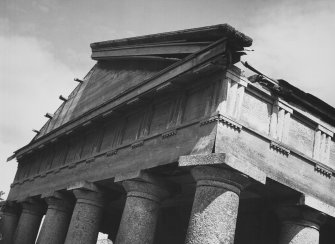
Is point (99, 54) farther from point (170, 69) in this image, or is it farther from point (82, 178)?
point (170, 69)

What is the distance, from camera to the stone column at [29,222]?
52.7 feet

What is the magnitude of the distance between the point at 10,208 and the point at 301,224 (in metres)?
15.9

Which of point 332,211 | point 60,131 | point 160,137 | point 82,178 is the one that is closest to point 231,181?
point 160,137

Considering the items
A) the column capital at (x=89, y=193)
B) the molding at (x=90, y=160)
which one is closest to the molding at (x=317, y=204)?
the column capital at (x=89, y=193)

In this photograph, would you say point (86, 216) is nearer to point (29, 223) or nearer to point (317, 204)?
point (317, 204)

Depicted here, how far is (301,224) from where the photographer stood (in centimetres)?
845

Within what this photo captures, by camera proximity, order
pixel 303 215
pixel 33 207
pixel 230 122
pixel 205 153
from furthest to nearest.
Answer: pixel 33 207
pixel 303 215
pixel 230 122
pixel 205 153

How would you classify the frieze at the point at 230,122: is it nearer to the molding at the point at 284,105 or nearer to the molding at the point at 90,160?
the molding at the point at 284,105

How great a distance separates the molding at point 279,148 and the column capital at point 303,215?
1.26m

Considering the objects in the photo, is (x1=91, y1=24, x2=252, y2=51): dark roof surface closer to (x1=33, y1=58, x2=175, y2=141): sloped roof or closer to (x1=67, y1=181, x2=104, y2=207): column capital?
(x1=33, y1=58, x2=175, y2=141): sloped roof

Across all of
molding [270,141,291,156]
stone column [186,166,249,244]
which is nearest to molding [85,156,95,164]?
stone column [186,166,249,244]

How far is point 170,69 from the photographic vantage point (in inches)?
356

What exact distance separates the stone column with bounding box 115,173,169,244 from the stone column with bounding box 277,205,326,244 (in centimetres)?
299

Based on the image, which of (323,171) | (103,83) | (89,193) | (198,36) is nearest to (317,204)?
(323,171)
